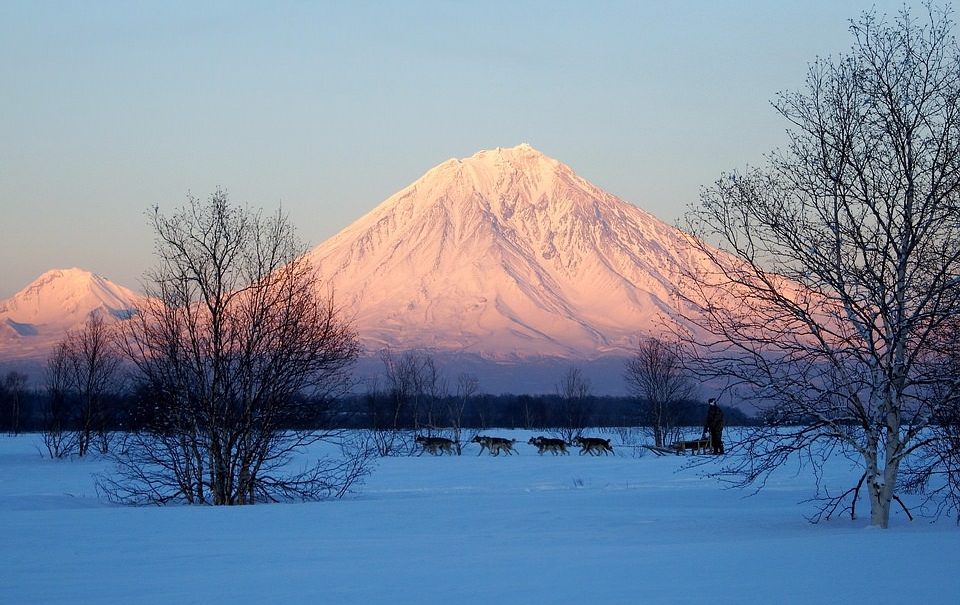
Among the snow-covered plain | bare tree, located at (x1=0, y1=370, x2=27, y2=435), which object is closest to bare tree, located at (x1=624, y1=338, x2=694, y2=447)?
the snow-covered plain

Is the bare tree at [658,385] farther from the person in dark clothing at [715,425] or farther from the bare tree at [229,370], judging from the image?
the bare tree at [229,370]

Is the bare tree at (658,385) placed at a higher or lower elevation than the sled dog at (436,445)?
higher

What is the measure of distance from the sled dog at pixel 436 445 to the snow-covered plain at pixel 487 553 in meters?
18.1

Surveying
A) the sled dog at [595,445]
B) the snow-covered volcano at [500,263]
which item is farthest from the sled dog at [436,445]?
the snow-covered volcano at [500,263]

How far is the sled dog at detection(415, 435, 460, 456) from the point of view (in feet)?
118

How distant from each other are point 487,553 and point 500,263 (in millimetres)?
123749

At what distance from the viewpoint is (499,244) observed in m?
138

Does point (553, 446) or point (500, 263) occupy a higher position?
point (500, 263)

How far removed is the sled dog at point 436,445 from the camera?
3588 centimetres

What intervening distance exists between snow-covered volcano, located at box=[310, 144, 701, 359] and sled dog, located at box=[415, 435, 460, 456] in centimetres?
7664

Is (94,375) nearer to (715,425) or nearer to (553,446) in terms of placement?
(553,446)

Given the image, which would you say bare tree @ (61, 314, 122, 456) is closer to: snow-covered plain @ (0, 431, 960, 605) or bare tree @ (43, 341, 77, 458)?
bare tree @ (43, 341, 77, 458)

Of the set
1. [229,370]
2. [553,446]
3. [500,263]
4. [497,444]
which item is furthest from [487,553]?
[500,263]

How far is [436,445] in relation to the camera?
118ft
